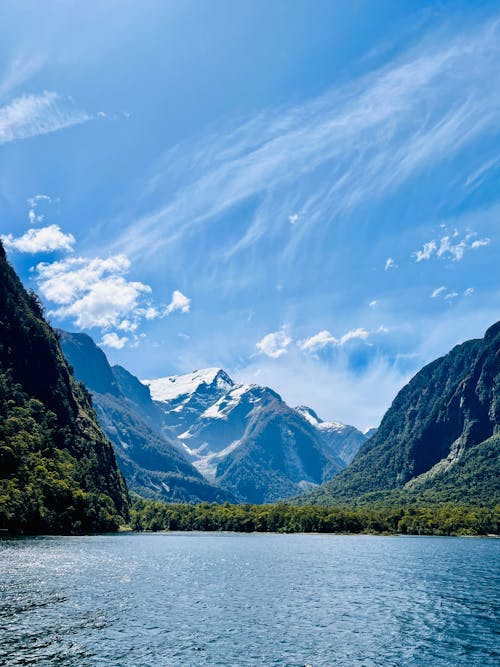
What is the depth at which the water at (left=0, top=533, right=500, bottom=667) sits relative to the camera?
55.3 meters

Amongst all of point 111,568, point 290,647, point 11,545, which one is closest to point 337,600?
point 290,647

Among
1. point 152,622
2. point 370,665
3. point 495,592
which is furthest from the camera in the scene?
point 495,592

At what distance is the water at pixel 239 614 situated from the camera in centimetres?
5534

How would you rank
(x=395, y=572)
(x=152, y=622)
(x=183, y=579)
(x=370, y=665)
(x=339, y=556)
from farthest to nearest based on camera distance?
1. (x=339, y=556)
2. (x=395, y=572)
3. (x=183, y=579)
4. (x=152, y=622)
5. (x=370, y=665)

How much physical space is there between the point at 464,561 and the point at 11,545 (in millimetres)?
125736

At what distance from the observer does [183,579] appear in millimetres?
108562

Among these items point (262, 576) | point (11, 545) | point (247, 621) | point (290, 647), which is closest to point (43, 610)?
point (247, 621)

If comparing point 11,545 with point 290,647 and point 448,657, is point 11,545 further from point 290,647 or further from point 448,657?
point 448,657

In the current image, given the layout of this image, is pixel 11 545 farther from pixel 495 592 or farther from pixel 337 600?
pixel 495 592

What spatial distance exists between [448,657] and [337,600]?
31885mm

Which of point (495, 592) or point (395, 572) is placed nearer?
point (495, 592)

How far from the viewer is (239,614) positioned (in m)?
75.9

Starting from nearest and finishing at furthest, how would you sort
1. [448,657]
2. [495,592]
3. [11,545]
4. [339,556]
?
[448,657]
[495,592]
[11,545]
[339,556]

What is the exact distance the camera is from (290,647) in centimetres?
5928
